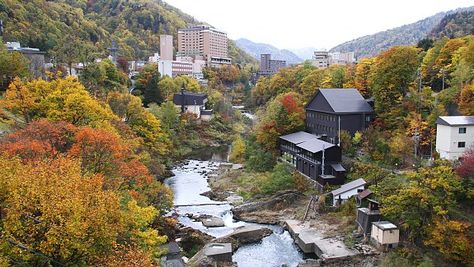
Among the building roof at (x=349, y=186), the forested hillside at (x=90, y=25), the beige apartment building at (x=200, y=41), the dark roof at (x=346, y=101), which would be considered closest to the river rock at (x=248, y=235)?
the building roof at (x=349, y=186)

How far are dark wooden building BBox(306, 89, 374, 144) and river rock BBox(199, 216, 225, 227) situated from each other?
1140 cm

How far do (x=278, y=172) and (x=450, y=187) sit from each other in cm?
1412

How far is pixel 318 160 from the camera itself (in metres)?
28.1

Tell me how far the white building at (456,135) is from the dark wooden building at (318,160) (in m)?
6.92

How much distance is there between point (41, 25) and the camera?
6431 cm

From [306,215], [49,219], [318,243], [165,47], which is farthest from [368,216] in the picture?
[165,47]

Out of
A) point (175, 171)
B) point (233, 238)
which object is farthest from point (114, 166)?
point (175, 171)

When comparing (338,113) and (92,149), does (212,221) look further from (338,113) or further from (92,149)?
(338,113)

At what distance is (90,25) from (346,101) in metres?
69.8

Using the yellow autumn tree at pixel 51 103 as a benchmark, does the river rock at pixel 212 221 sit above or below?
below

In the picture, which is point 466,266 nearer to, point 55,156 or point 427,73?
point 55,156

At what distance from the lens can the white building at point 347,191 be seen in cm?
2422

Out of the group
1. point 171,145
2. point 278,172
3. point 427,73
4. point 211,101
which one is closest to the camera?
point 278,172

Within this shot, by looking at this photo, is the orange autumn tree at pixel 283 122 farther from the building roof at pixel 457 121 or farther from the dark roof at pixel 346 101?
the building roof at pixel 457 121
